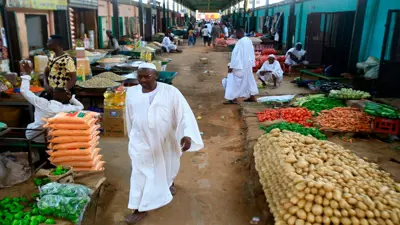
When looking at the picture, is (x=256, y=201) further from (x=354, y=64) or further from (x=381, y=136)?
(x=354, y=64)

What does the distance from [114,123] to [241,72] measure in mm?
3588

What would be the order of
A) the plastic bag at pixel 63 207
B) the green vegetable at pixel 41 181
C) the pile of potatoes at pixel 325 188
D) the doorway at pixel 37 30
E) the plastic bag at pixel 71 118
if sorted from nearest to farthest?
the pile of potatoes at pixel 325 188 → the plastic bag at pixel 63 207 → the green vegetable at pixel 41 181 → the plastic bag at pixel 71 118 → the doorway at pixel 37 30

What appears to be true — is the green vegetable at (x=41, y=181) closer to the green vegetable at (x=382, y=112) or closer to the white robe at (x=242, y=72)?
the green vegetable at (x=382, y=112)

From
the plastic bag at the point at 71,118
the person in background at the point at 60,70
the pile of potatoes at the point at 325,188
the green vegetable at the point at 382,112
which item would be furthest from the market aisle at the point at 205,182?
the green vegetable at the point at 382,112

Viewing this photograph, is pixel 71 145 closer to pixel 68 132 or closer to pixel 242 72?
pixel 68 132

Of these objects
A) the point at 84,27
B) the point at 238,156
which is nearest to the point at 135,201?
the point at 238,156

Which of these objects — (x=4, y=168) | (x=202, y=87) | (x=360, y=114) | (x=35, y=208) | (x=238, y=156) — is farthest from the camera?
(x=202, y=87)

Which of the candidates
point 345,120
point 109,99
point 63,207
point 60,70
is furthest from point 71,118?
point 345,120

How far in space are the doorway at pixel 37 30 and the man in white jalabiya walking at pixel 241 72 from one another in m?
5.64

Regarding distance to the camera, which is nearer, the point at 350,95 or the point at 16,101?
the point at 16,101

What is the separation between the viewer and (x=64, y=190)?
11.3ft

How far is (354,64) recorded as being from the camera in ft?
34.2

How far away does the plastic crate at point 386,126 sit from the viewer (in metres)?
5.51

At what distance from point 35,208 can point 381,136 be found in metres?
5.31
